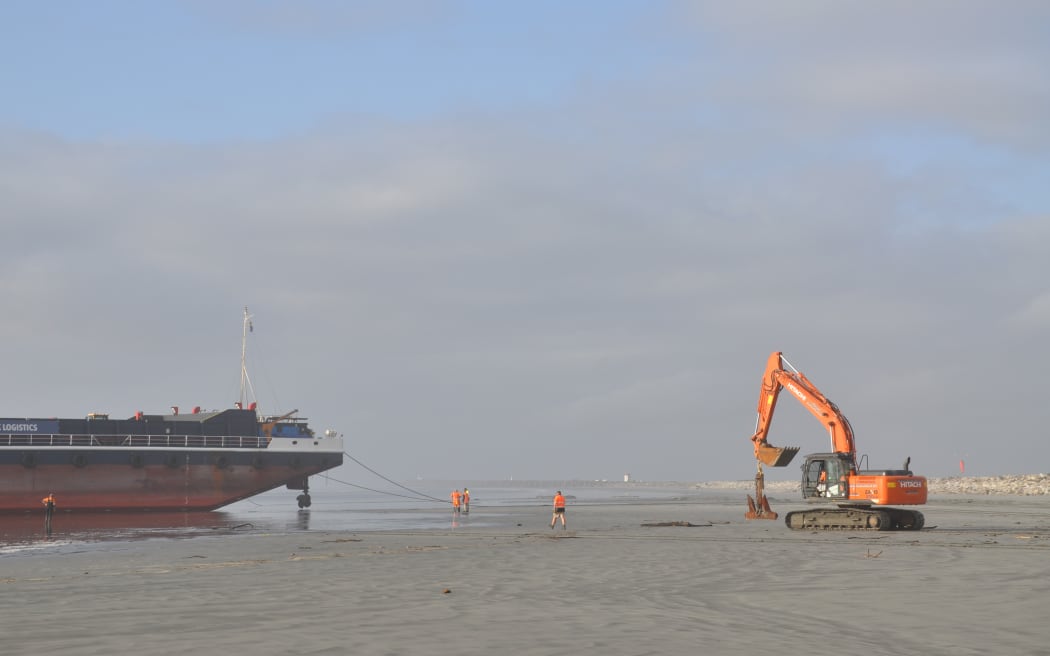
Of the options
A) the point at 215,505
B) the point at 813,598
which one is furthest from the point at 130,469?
the point at 813,598

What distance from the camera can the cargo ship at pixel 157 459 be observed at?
60219 mm

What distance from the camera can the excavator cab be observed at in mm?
37594

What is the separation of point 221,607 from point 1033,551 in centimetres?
2065

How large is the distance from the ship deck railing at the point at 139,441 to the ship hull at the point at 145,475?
101 cm

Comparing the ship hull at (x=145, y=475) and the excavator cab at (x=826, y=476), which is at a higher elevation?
the excavator cab at (x=826, y=476)

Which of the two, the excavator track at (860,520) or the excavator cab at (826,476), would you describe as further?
the excavator cab at (826,476)

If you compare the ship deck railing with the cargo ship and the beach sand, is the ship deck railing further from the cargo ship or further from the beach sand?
the beach sand

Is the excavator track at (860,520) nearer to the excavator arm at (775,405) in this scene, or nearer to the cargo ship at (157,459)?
the excavator arm at (775,405)

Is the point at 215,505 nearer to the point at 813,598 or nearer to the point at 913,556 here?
the point at 913,556

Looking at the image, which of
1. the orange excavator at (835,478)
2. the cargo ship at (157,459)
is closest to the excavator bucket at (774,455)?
the orange excavator at (835,478)

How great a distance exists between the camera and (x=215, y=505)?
65000 mm

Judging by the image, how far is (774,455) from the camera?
131 ft

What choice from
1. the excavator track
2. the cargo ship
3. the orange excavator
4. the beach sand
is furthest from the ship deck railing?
the excavator track

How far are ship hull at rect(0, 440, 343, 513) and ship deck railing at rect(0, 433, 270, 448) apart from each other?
1.01 meters
